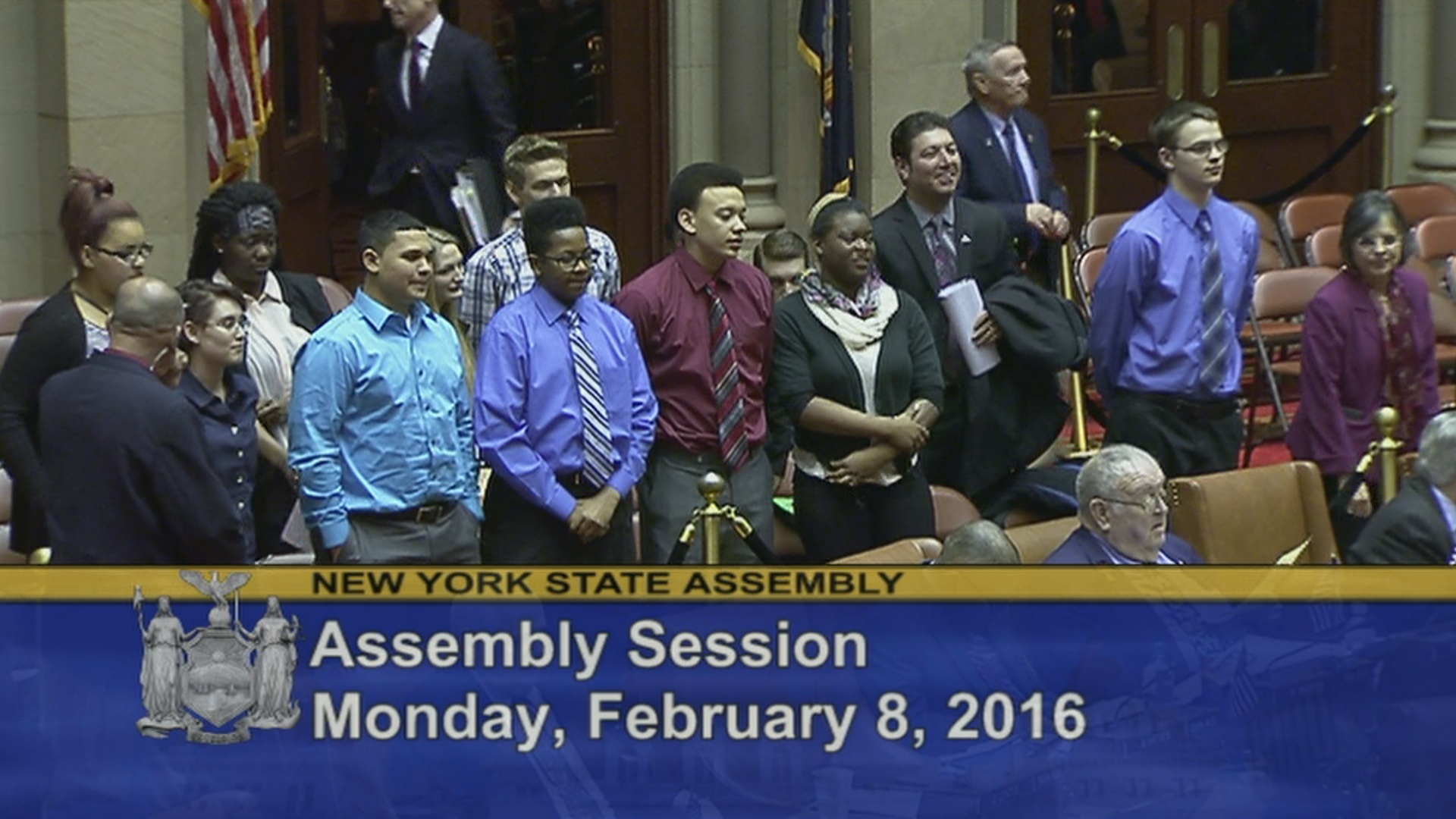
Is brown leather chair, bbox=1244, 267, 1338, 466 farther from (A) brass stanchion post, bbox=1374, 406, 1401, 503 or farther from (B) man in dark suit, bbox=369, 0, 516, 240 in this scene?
(B) man in dark suit, bbox=369, 0, 516, 240

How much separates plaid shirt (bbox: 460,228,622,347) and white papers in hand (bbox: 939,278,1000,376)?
109cm

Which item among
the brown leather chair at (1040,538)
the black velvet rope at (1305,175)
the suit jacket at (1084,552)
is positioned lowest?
the brown leather chair at (1040,538)

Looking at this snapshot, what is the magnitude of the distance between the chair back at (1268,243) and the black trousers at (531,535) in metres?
5.12

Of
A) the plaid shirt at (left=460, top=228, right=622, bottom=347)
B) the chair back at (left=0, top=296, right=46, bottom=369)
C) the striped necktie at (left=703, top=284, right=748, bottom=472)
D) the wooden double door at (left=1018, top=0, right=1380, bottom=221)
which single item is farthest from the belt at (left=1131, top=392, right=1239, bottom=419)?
the wooden double door at (left=1018, top=0, right=1380, bottom=221)

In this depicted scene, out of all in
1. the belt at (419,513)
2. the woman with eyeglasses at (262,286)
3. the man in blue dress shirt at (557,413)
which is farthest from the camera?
the woman with eyeglasses at (262,286)

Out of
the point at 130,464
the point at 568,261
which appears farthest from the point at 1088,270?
the point at 130,464

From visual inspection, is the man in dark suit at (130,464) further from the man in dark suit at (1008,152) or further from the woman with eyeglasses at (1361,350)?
the man in dark suit at (1008,152)

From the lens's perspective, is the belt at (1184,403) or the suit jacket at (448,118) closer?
the belt at (1184,403)

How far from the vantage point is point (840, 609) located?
20.1 ft

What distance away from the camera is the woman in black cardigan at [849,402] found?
Result: 8.33 m

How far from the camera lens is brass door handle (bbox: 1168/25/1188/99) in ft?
44.9

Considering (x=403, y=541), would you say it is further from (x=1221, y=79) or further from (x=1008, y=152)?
(x=1221, y=79)

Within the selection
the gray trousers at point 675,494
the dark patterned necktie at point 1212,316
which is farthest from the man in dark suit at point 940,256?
the gray trousers at point 675,494

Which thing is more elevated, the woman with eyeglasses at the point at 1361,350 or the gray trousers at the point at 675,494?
the woman with eyeglasses at the point at 1361,350
